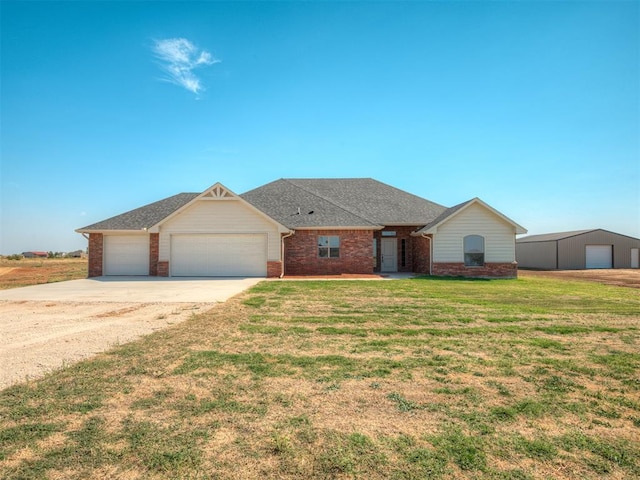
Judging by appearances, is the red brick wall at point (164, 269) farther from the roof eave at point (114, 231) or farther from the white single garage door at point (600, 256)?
the white single garage door at point (600, 256)

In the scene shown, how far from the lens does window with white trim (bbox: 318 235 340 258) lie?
2112 centimetres

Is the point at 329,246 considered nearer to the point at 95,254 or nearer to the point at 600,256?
the point at 95,254

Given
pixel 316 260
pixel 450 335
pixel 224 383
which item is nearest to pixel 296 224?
pixel 316 260

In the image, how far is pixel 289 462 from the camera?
280 centimetres

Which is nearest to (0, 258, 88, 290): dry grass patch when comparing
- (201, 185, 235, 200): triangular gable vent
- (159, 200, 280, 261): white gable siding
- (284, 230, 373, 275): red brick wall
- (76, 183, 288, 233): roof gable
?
(76, 183, 288, 233): roof gable

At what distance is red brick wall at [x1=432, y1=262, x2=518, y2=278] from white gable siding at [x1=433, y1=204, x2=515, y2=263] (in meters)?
0.29

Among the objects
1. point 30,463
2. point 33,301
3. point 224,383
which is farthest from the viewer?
point 33,301

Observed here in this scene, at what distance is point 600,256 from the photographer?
32.5 meters

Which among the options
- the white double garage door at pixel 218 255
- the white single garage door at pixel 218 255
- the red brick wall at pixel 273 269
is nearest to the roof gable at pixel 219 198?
the white double garage door at pixel 218 255

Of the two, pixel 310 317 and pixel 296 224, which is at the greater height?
pixel 296 224

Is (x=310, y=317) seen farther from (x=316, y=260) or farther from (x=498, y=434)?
(x=316, y=260)

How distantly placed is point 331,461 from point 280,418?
845 millimetres

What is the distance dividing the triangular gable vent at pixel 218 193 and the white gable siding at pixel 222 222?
337 millimetres

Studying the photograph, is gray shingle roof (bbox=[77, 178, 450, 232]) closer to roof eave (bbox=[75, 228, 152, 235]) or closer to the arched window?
roof eave (bbox=[75, 228, 152, 235])
